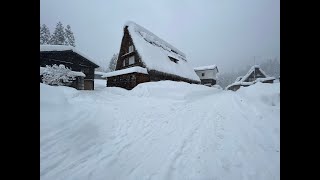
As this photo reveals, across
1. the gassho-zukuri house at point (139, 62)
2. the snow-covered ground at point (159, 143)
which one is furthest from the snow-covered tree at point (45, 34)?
the snow-covered ground at point (159, 143)

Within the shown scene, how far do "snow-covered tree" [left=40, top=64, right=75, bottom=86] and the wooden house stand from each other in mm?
1868

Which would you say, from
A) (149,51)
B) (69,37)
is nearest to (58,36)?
(69,37)

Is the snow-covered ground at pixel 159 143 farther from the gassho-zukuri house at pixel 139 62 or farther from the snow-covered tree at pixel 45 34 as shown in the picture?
the snow-covered tree at pixel 45 34

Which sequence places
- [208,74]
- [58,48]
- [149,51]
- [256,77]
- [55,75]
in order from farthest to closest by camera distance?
1. [208,74]
2. [256,77]
3. [149,51]
4. [58,48]
5. [55,75]

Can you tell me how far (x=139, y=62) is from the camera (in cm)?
2058

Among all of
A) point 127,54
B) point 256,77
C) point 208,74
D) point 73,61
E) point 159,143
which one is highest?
point 127,54

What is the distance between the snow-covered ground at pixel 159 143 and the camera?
347 cm

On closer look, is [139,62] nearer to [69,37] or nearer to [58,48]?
[58,48]

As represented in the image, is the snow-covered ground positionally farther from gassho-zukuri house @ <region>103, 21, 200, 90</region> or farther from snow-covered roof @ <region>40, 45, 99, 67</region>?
snow-covered roof @ <region>40, 45, 99, 67</region>

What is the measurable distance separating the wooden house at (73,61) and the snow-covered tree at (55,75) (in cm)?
187

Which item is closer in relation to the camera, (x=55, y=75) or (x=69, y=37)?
(x=55, y=75)

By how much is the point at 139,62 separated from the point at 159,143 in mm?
16571

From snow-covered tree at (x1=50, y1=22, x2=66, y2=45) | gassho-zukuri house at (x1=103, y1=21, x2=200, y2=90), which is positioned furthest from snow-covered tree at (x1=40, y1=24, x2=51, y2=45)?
gassho-zukuri house at (x1=103, y1=21, x2=200, y2=90)
